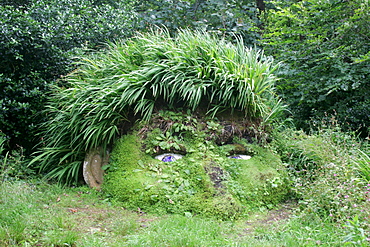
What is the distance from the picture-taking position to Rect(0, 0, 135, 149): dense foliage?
17.8 feet

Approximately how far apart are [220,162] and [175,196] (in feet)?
2.86

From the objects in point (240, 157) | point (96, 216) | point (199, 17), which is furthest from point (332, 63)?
point (96, 216)

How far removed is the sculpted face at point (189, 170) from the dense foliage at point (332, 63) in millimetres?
2117

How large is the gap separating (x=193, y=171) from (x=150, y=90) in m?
1.44

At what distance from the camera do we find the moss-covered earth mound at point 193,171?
410 cm

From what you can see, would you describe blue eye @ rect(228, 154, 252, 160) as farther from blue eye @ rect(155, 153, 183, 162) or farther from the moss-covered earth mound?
blue eye @ rect(155, 153, 183, 162)

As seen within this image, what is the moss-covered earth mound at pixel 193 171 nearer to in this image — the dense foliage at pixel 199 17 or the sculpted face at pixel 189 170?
the sculpted face at pixel 189 170

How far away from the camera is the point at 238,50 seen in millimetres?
5730

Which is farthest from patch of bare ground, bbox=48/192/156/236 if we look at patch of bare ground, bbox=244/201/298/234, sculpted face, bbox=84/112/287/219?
patch of bare ground, bbox=244/201/298/234

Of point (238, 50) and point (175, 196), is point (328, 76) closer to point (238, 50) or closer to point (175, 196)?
point (238, 50)

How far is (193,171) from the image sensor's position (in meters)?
4.41

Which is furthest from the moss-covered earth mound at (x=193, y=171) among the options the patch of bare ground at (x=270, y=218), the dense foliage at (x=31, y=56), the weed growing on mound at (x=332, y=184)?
the dense foliage at (x=31, y=56)

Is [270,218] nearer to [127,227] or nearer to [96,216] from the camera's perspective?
[127,227]

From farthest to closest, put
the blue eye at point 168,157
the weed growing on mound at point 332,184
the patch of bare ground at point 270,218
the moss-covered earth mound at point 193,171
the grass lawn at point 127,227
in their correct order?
the blue eye at point 168,157 < the moss-covered earth mound at point 193,171 < the patch of bare ground at point 270,218 < the weed growing on mound at point 332,184 < the grass lawn at point 127,227
